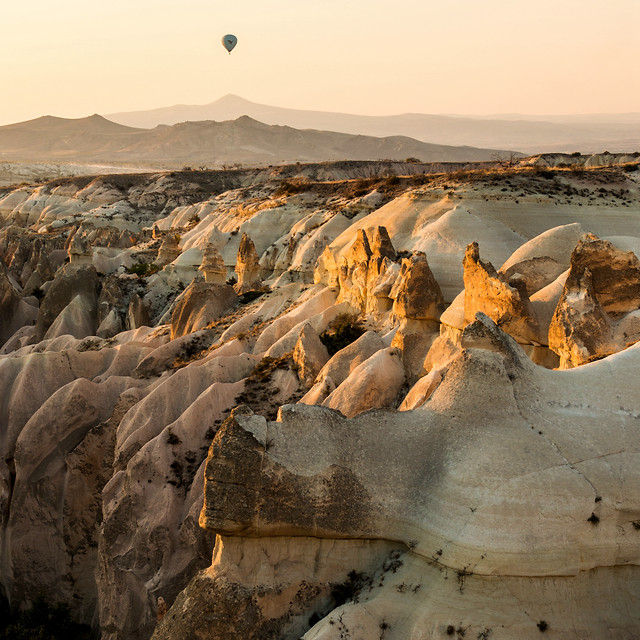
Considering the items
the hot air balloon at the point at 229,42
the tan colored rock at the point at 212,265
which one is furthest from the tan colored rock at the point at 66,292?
the hot air balloon at the point at 229,42

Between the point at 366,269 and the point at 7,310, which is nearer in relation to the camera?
the point at 366,269

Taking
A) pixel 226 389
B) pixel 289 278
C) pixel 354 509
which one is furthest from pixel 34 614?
pixel 289 278

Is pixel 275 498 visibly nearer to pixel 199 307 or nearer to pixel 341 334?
pixel 341 334

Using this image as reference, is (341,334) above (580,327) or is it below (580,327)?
below

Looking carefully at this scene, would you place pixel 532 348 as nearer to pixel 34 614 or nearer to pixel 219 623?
pixel 219 623

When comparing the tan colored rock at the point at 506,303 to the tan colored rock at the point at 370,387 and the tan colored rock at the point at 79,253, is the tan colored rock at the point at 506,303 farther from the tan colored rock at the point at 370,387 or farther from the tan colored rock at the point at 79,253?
the tan colored rock at the point at 79,253

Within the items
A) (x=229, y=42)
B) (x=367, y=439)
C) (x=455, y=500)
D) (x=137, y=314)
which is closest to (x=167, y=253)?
(x=137, y=314)
